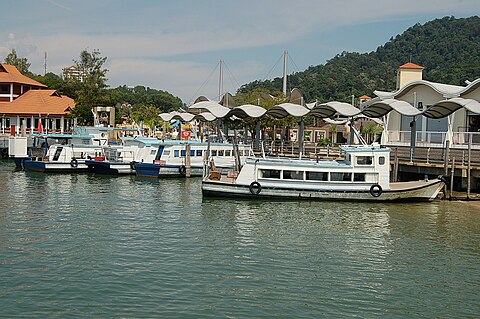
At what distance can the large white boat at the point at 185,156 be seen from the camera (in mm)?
43219

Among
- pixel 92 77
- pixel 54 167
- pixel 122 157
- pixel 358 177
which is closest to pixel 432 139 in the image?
pixel 358 177

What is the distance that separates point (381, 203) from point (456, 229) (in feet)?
21.1

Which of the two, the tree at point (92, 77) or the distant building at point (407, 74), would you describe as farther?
the tree at point (92, 77)

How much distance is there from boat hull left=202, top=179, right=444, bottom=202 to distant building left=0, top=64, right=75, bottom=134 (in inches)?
1794

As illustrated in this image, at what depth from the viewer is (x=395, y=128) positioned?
4453cm

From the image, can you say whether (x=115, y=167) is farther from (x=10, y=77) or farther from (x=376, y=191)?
(x=10, y=77)

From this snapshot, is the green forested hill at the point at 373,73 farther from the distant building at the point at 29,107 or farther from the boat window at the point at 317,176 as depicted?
the boat window at the point at 317,176


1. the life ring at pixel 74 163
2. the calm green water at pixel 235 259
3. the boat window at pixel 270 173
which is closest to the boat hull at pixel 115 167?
the life ring at pixel 74 163

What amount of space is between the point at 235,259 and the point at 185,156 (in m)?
26.4

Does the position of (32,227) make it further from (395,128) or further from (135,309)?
(395,128)

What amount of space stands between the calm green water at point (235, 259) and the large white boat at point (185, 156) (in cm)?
1179

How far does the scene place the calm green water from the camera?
48.4 ft

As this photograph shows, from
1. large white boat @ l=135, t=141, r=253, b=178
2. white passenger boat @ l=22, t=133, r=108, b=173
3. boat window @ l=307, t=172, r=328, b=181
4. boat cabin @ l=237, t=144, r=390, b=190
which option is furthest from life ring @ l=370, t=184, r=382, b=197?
white passenger boat @ l=22, t=133, r=108, b=173

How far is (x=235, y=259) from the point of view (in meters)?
19.1
